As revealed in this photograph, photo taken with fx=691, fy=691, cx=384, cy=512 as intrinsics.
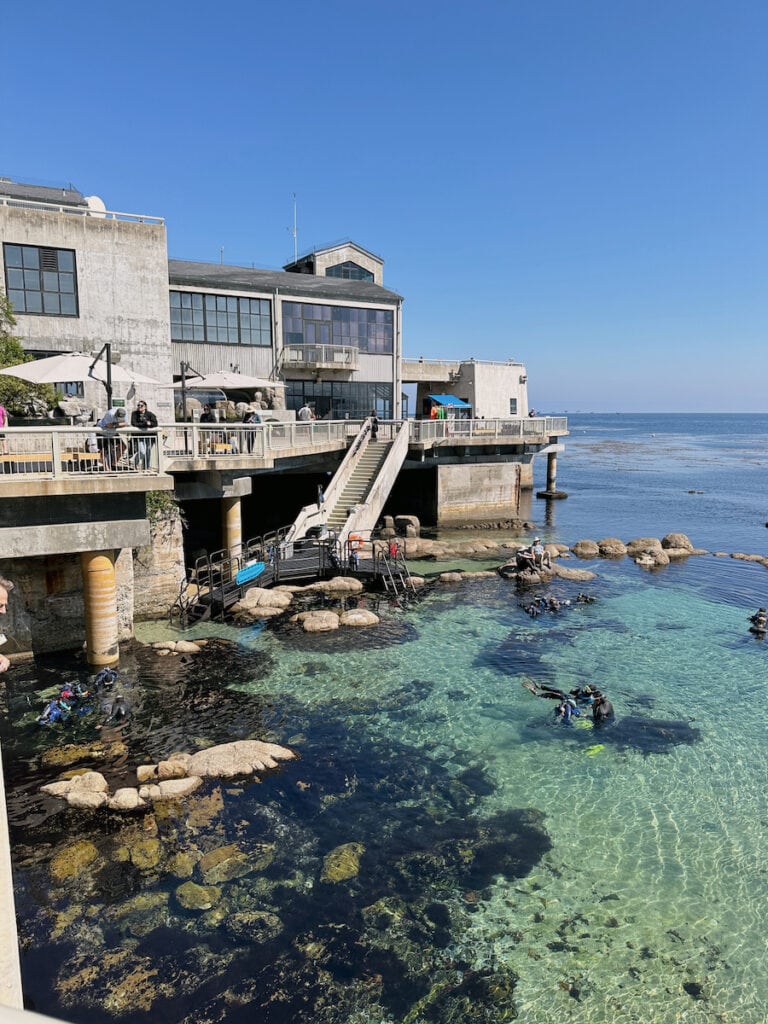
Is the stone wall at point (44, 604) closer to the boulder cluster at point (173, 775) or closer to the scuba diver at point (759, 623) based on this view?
the boulder cluster at point (173, 775)

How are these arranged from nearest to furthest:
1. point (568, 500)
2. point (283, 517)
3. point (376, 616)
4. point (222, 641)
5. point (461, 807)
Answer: point (461, 807), point (222, 641), point (376, 616), point (283, 517), point (568, 500)

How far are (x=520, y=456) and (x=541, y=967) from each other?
120ft

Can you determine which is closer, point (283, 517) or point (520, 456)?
point (283, 517)

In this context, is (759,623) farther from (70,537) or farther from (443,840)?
(70,537)

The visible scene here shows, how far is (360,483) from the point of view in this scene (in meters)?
32.5

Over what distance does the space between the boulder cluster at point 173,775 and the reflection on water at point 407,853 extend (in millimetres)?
340

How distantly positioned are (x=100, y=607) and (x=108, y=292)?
48.6 ft

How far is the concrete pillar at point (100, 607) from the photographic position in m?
17.6

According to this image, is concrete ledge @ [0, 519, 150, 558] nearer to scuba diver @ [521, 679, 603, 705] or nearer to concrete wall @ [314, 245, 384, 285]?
scuba diver @ [521, 679, 603, 705]

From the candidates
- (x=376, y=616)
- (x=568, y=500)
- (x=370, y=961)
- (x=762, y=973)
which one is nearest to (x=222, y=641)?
(x=376, y=616)

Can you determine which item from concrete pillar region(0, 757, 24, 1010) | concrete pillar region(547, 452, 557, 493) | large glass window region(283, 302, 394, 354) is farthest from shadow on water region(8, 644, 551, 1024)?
concrete pillar region(547, 452, 557, 493)

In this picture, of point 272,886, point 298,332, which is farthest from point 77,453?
point 298,332

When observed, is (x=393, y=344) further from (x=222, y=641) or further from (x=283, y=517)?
(x=222, y=641)

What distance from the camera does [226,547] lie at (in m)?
26.4
